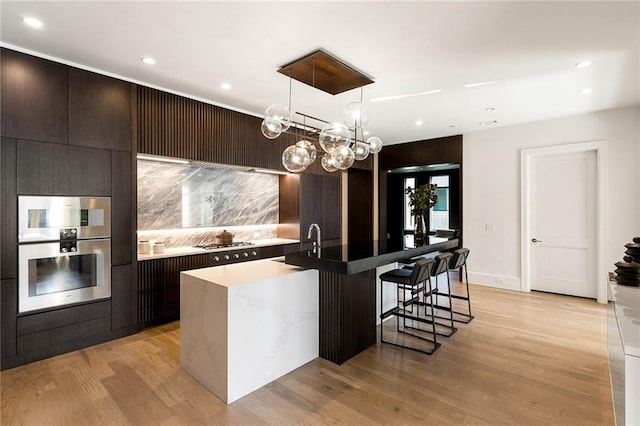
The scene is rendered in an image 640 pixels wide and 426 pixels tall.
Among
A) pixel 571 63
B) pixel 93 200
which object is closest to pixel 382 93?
pixel 571 63

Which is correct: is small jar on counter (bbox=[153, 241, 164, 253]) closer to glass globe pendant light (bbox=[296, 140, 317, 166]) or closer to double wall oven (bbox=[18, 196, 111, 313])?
double wall oven (bbox=[18, 196, 111, 313])

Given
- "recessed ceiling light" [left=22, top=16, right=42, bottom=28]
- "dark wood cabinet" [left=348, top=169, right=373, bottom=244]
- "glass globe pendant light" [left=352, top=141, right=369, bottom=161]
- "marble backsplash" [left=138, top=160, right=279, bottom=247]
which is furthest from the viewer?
"dark wood cabinet" [left=348, top=169, right=373, bottom=244]

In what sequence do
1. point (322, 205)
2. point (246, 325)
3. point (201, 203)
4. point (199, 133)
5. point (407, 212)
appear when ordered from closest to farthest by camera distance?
point (246, 325) → point (199, 133) → point (201, 203) → point (322, 205) → point (407, 212)

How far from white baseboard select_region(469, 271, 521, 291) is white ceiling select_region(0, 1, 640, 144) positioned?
307cm

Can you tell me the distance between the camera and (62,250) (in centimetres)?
307

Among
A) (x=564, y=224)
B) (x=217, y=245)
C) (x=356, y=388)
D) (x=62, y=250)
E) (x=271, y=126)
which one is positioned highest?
(x=271, y=126)

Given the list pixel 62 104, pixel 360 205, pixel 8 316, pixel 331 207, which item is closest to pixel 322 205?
pixel 331 207

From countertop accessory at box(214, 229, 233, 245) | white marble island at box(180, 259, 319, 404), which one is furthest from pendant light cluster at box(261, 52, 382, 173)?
countertop accessory at box(214, 229, 233, 245)

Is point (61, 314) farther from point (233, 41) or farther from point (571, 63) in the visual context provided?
point (571, 63)

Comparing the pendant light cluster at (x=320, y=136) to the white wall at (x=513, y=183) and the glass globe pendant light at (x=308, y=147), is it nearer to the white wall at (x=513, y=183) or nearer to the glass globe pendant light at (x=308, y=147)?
the glass globe pendant light at (x=308, y=147)

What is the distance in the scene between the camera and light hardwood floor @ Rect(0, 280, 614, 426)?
2156 millimetres

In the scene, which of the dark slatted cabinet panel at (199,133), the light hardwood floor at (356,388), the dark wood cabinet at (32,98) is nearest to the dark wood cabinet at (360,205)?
the dark slatted cabinet panel at (199,133)

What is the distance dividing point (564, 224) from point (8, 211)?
23.6 feet

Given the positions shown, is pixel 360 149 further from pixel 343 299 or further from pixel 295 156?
pixel 343 299
